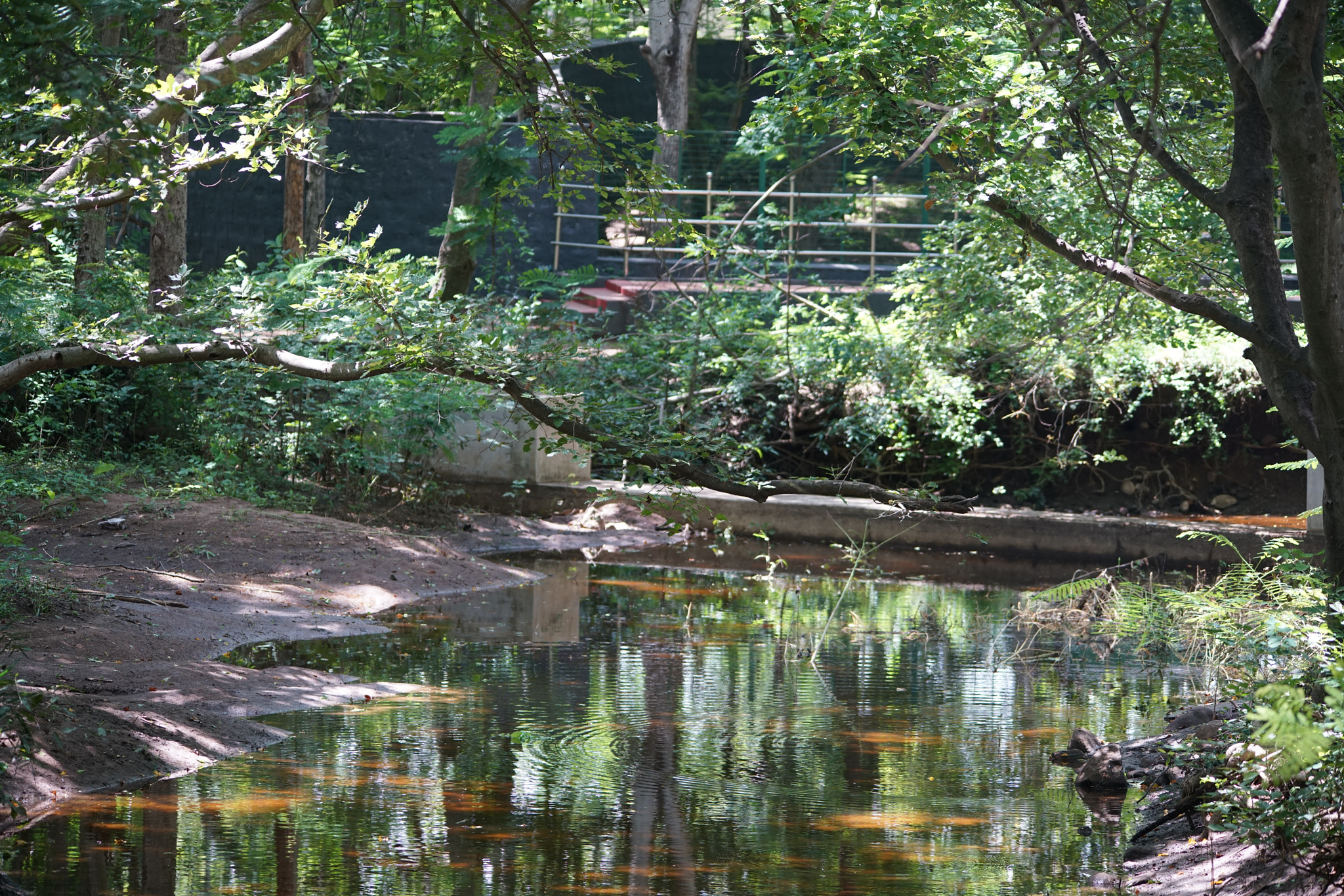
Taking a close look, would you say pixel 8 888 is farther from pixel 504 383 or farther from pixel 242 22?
pixel 242 22

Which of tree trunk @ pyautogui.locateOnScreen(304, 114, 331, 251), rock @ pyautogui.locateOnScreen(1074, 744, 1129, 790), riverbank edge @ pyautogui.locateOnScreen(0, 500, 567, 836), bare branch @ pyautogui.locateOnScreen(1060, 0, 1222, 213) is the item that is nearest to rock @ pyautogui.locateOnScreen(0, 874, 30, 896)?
riverbank edge @ pyautogui.locateOnScreen(0, 500, 567, 836)

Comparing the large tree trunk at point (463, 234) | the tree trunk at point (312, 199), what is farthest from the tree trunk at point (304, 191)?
the large tree trunk at point (463, 234)

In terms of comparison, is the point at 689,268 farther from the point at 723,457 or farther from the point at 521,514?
the point at 723,457

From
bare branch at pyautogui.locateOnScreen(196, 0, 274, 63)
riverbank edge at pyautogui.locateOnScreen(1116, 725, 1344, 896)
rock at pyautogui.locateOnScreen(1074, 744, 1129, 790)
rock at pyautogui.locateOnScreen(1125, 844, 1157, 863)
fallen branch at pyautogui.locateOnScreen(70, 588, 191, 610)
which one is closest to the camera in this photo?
riverbank edge at pyautogui.locateOnScreen(1116, 725, 1344, 896)

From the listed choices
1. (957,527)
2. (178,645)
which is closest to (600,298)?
(957,527)

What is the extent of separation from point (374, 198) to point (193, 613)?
41.7 ft

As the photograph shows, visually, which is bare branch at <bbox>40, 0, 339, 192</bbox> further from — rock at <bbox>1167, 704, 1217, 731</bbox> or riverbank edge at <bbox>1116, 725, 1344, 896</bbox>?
rock at <bbox>1167, 704, 1217, 731</bbox>

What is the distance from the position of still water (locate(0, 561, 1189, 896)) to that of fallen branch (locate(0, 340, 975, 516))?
1.57 meters

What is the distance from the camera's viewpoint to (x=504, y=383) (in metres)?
6.58

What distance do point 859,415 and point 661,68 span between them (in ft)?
33.0

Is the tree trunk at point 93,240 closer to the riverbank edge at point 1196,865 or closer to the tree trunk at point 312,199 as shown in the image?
the tree trunk at point 312,199

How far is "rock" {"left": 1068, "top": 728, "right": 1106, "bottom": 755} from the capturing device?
7.27 meters

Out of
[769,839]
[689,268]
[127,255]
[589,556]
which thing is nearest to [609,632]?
[589,556]

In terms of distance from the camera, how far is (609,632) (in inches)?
402
